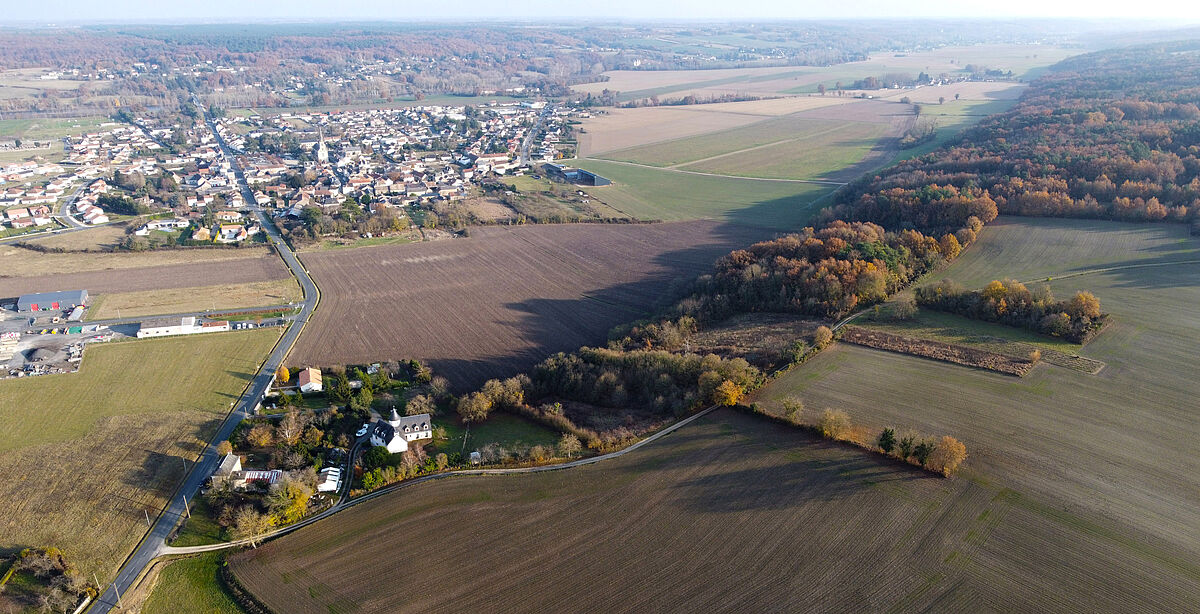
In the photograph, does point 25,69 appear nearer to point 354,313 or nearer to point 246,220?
point 246,220

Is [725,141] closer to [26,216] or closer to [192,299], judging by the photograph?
[192,299]

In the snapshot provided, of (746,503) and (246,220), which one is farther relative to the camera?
(246,220)

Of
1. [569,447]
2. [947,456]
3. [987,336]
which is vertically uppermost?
[987,336]

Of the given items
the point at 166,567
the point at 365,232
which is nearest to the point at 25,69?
the point at 365,232

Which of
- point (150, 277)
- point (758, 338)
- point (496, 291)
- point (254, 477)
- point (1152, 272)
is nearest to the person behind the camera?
point (254, 477)

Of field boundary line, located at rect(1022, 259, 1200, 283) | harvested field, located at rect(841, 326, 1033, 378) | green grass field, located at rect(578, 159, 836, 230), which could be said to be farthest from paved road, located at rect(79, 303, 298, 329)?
field boundary line, located at rect(1022, 259, 1200, 283)

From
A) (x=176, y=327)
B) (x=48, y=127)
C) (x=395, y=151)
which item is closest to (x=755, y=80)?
(x=395, y=151)
